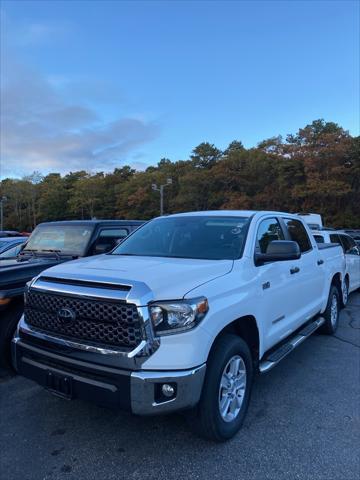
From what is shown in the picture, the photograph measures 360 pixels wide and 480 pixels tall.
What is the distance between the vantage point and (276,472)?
2.67 meters

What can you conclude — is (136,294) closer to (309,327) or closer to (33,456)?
(33,456)

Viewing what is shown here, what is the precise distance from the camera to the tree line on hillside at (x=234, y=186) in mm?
40000

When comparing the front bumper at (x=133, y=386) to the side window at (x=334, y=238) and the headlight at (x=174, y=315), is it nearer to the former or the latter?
the headlight at (x=174, y=315)

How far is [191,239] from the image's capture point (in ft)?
13.0

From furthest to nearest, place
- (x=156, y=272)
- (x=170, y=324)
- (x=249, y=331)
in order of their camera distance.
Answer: (x=249, y=331) → (x=156, y=272) → (x=170, y=324)

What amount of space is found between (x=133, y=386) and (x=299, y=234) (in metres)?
3.29

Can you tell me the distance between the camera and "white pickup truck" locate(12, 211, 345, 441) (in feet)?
8.35

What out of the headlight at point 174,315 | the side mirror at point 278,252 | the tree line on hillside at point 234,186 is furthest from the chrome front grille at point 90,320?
the tree line on hillside at point 234,186

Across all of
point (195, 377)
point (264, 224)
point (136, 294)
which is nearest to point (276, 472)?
point (195, 377)

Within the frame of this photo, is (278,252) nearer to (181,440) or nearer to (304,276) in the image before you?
(304,276)

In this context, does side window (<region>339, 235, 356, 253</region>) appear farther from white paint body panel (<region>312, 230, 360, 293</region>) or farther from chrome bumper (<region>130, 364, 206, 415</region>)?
chrome bumper (<region>130, 364, 206, 415</region>)

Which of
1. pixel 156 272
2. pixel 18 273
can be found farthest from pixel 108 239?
pixel 156 272

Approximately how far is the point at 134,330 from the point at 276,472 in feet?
4.64

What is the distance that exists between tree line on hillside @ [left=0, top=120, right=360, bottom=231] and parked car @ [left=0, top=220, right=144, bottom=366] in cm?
3648
